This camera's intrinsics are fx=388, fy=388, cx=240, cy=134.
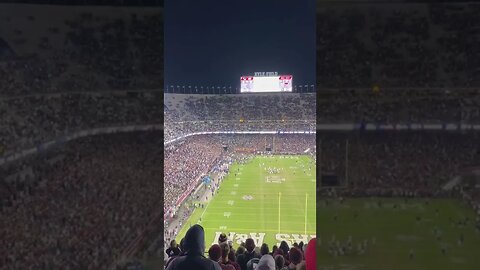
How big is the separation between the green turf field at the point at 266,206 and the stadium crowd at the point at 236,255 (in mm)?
106

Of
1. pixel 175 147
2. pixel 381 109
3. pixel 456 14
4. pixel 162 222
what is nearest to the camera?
pixel 162 222

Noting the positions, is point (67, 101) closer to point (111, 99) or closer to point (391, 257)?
point (111, 99)

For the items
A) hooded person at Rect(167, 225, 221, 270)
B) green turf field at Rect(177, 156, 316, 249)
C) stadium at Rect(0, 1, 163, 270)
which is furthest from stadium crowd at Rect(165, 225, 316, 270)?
stadium at Rect(0, 1, 163, 270)

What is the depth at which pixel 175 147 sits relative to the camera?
2.99m

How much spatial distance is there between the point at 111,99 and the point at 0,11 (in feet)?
3.07

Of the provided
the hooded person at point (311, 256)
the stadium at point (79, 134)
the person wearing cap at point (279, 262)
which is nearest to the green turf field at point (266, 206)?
the hooded person at point (311, 256)

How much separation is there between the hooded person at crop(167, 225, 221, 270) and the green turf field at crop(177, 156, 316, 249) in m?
0.26

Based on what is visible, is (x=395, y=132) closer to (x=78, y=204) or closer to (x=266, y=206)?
(x=266, y=206)

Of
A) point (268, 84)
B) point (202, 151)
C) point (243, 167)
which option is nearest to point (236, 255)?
point (243, 167)

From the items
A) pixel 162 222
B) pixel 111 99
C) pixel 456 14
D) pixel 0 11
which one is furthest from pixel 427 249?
pixel 0 11

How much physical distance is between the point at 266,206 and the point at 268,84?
91cm

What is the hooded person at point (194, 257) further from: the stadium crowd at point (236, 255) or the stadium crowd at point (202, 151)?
the stadium crowd at point (202, 151)

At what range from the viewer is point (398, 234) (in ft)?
9.47

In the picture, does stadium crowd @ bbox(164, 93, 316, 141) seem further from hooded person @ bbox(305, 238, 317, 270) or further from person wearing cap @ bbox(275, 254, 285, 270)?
person wearing cap @ bbox(275, 254, 285, 270)
